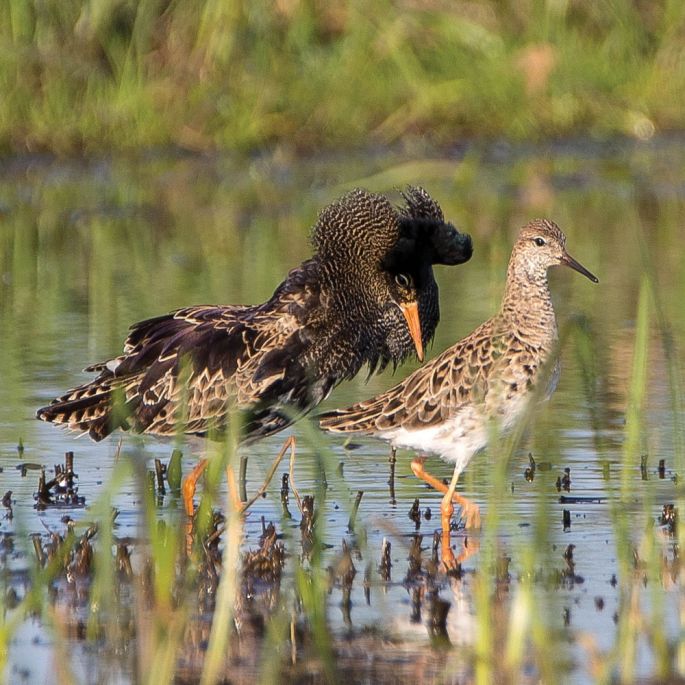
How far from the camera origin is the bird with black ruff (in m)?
7.87

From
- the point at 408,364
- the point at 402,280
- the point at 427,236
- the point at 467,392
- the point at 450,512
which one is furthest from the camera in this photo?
the point at 408,364

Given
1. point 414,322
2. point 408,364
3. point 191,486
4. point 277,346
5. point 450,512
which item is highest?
point 408,364

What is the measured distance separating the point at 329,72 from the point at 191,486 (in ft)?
32.6

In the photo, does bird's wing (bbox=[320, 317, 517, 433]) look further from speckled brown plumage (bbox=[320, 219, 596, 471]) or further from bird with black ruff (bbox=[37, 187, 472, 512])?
bird with black ruff (bbox=[37, 187, 472, 512])

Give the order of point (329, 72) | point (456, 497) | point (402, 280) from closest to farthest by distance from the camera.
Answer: point (456, 497) < point (402, 280) < point (329, 72)

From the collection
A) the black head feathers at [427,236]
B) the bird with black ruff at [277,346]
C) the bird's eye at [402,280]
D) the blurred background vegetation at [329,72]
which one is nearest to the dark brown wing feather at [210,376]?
the bird with black ruff at [277,346]

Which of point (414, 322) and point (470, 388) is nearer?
point (470, 388)

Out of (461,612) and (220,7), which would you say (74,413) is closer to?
(461,612)

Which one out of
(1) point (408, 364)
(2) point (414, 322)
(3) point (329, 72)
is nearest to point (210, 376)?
(2) point (414, 322)

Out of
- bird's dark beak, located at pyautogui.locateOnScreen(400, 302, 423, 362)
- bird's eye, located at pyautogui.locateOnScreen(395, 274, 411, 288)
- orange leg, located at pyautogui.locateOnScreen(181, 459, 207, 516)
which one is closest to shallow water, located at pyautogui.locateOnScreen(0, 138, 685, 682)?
orange leg, located at pyautogui.locateOnScreen(181, 459, 207, 516)

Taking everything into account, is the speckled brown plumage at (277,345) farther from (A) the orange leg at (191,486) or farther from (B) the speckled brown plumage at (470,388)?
(B) the speckled brown plumage at (470,388)

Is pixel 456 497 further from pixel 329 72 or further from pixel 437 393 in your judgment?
pixel 329 72

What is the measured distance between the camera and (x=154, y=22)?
17.1m

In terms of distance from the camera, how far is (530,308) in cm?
803
